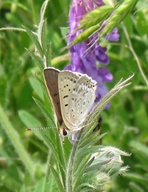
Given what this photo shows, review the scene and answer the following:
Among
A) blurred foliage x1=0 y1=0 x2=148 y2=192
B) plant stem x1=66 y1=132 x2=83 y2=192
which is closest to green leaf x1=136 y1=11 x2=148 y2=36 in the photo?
blurred foliage x1=0 y1=0 x2=148 y2=192

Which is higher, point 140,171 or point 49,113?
point 49,113

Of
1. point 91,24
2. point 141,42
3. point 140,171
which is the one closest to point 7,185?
point 140,171

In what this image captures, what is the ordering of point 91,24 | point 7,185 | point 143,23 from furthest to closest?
point 7,185
point 143,23
point 91,24

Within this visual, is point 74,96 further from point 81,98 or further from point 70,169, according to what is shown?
point 70,169

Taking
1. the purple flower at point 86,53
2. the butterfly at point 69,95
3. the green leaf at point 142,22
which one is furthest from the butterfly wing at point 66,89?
the green leaf at point 142,22

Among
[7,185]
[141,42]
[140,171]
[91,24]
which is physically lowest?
[140,171]

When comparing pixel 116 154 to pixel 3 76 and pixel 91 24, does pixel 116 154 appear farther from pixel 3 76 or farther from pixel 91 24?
pixel 3 76

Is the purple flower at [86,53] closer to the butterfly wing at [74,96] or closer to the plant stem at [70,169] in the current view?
the butterfly wing at [74,96]
